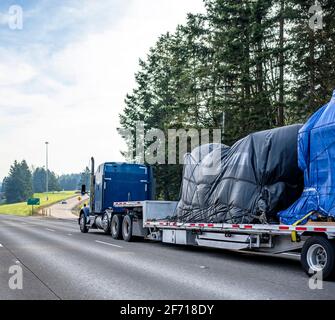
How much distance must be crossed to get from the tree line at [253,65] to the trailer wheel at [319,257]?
49.1 ft

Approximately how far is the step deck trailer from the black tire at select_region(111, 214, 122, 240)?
1900mm

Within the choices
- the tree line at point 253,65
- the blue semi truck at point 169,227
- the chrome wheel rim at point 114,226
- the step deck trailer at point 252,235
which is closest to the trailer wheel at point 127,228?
the blue semi truck at point 169,227

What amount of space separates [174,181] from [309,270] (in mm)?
30730

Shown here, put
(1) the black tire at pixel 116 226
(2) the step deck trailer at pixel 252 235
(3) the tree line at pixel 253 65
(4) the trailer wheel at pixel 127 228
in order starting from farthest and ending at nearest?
(3) the tree line at pixel 253 65, (1) the black tire at pixel 116 226, (4) the trailer wheel at pixel 127 228, (2) the step deck trailer at pixel 252 235

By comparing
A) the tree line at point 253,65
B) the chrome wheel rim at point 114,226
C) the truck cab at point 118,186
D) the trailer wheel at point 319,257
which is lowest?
the chrome wheel rim at point 114,226

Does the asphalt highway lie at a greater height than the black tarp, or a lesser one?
lesser

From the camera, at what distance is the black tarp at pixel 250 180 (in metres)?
10.9

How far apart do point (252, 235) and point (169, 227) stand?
4.38 m

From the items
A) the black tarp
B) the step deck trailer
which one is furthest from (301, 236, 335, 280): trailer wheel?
the black tarp

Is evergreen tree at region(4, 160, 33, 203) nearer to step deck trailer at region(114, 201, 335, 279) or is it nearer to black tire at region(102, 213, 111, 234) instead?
black tire at region(102, 213, 111, 234)

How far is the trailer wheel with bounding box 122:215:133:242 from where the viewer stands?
58.0 feet

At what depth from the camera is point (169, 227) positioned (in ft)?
48.8

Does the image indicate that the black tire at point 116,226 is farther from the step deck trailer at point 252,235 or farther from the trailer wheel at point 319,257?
the trailer wheel at point 319,257
